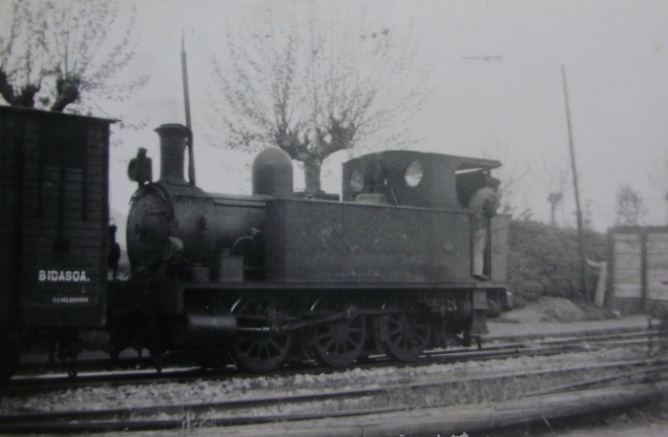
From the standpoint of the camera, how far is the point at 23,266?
5879 mm

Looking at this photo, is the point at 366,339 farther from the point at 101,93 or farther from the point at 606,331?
the point at 606,331

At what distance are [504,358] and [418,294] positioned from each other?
5.16 feet

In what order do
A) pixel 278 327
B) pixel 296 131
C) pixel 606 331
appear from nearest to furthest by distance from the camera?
pixel 278 327 < pixel 606 331 < pixel 296 131

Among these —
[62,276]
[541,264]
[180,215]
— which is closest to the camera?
[62,276]

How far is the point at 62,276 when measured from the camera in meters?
6.11

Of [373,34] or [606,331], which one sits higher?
[373,34]

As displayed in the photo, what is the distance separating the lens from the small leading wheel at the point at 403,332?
29.0 ft

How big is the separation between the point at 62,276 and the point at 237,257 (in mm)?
2019

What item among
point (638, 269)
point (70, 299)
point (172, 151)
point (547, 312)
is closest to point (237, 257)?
point (172, 151)

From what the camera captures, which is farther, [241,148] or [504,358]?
[241,148]

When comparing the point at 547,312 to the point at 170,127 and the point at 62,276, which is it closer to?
the point at 170,127

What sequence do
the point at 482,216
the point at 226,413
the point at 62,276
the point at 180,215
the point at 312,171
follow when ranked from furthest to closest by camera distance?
the point at 312,171 → the point at 482,216 → the point at 180,215 → the point at 62,276 → the point at 226,413

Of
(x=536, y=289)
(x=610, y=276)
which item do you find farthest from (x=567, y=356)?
(x=536, y=289)

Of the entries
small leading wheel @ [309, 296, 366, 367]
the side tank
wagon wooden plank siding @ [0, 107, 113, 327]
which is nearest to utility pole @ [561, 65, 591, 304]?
small leading wheel @ [309, 296, 366, 367]
